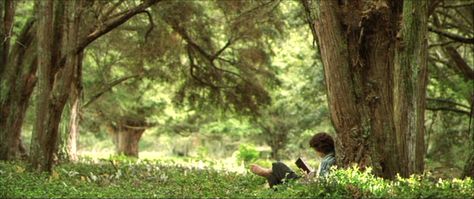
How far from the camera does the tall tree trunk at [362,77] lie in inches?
339

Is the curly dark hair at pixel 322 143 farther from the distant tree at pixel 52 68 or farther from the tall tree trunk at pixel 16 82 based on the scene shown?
the tall tree trunk at pixel 16 82

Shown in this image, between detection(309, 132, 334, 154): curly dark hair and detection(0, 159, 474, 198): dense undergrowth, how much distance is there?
106 centimetres

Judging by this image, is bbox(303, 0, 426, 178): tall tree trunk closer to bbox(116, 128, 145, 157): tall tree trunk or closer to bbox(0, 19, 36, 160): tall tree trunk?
bbox(0, 19, 36, 160): tall tree trunk

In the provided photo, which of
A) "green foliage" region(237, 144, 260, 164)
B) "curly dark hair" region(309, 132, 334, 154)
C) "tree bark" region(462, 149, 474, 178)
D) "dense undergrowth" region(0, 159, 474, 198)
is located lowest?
"dense undergrowth" region(0, 159, 474, 198)

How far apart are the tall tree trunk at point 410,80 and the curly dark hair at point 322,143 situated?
4.46 ft

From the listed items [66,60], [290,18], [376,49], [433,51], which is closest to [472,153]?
[376,49]

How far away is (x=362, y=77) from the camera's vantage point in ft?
30.0

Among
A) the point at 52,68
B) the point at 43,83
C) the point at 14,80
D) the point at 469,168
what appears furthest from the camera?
the point at 14,80

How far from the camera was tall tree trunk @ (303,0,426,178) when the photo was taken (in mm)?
8609

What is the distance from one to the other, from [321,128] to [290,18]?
559 inches

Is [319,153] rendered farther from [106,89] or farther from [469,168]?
[106,89]

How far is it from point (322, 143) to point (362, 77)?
3.88ft

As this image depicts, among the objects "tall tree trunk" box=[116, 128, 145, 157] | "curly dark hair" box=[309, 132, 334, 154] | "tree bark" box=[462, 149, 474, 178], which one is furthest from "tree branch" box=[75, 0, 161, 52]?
"tall tree trunk" box=[116, 128, 145, 157]

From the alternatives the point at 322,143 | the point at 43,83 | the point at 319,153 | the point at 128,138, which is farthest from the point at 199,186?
the point at 128,138
